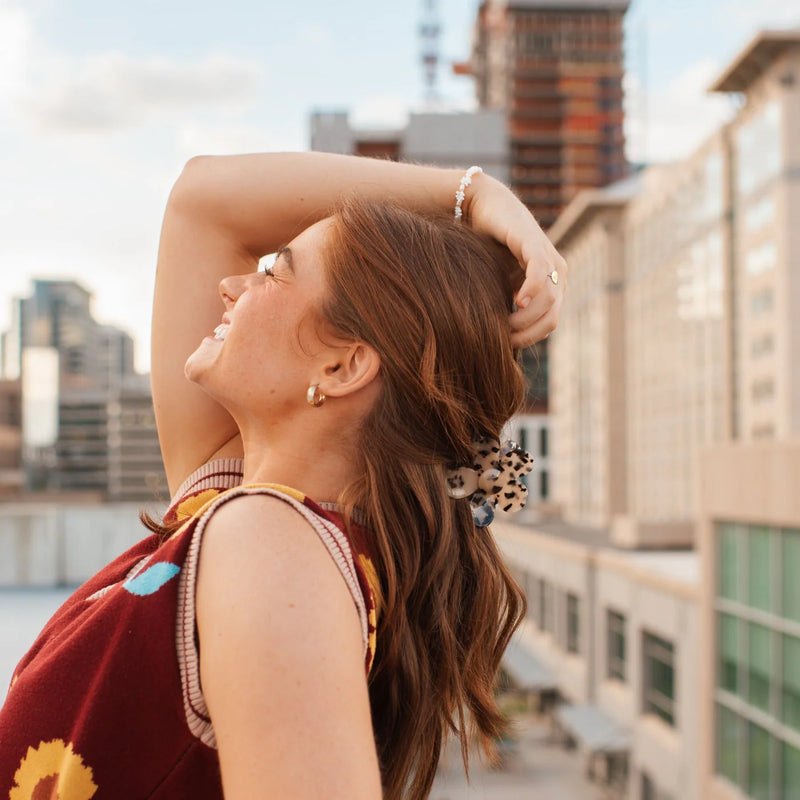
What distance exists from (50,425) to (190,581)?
128058 mm

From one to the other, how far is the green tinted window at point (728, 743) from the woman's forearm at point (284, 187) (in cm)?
1557

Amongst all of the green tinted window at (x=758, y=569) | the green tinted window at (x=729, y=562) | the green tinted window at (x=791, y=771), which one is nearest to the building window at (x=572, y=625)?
the green tinted window at (x=729, y=562)

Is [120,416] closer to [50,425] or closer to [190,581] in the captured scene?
[50,425]

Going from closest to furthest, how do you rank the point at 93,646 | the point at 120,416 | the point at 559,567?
the point at 93,646
the point at 559,567
the point at 120,416

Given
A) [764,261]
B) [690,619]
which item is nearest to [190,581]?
[690,619]

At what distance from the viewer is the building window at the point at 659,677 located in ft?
65.4

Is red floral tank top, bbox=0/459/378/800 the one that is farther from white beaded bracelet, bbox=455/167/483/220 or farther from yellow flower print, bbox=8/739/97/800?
white beaded bracelet, bbox=455/167/483/220

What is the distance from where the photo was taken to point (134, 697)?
95 centimetres

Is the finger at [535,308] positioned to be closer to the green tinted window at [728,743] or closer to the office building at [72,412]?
the green tinted window at [728,743]

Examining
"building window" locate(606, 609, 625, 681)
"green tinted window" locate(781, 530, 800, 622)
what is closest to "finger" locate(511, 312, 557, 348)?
"green tinted window" locate(781, 530, 800, 622)

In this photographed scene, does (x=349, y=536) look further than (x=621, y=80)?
No

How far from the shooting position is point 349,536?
107 centimetres

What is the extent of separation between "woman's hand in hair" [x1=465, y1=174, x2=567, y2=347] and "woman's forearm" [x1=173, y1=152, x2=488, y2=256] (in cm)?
7

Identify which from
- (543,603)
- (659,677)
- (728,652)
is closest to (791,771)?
(728,652)
